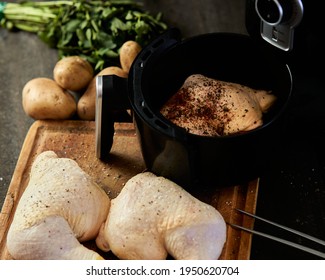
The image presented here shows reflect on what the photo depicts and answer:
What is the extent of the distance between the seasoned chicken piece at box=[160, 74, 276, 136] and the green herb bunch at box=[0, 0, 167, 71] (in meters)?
0.45

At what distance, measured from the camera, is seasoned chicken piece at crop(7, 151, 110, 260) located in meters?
1.22

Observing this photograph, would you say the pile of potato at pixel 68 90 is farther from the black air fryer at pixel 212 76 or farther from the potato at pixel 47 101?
the black air fryer at pixel 212 76

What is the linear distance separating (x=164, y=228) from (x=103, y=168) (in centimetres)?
31

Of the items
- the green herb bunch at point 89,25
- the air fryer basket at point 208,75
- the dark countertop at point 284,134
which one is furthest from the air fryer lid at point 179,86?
the green herb bunch at point 89,25

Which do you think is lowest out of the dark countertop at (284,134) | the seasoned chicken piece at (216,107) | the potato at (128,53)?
the dark countertop at (284,134)

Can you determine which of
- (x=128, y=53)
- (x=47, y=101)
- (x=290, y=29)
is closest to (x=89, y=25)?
(x=128, y=53)

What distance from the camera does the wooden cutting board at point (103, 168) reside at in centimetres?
131

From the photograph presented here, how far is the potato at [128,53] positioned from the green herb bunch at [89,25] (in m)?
0.10

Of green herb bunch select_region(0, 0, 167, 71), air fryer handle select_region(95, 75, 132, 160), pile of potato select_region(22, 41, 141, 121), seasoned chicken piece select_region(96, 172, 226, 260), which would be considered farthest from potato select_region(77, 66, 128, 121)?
seasoned chicken piece select_region(96, 172, 226, 260)

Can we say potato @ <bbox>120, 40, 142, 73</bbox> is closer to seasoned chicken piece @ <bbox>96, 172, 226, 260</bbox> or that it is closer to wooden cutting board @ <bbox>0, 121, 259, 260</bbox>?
wooden cutting board @ <bbox>0, 121, 259, 260</bbox>

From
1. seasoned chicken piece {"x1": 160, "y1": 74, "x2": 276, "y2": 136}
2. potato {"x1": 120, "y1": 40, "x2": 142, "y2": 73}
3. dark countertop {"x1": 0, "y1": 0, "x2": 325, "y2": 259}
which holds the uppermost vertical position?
seasoned chicken piece {"x1": 160, "y1": 74, "x2": 276, "y2": 136}

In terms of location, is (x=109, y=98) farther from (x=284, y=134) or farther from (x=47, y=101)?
(x=284, y=134)

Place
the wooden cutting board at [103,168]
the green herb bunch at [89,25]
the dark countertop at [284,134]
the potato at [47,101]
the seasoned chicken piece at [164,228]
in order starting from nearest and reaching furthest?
the seasoned chicken piece at [164,228] → the wooden cutting board at [103,168] → the dark countertop at [284,134] → the potato at [47,101] → the green herb bunch at [89,25]
